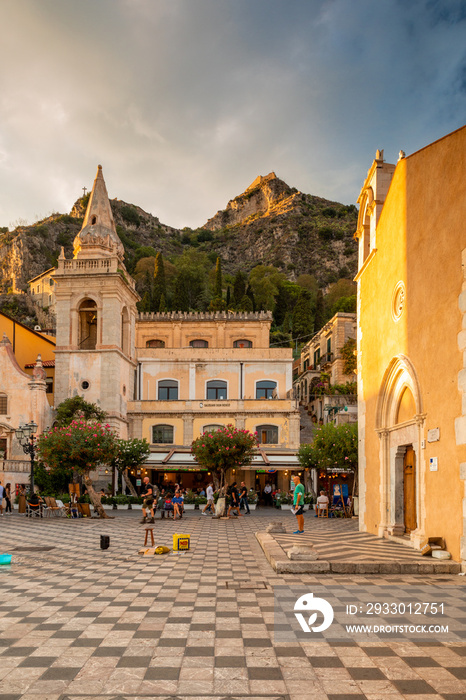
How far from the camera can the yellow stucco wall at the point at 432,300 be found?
37.4ft

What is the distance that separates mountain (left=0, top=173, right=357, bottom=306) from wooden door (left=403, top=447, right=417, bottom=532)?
94583 mm

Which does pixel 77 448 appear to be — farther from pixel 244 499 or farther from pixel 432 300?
pixel 432 300

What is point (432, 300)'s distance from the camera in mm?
12555

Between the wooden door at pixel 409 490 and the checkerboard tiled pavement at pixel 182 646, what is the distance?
463 centimetres

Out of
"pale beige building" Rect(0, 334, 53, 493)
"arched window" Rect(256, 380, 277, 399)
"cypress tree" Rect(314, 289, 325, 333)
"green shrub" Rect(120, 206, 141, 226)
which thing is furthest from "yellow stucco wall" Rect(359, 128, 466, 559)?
"green shrub" Rect(120, 206, 141, 226)

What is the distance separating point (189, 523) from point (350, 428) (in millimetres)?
10634

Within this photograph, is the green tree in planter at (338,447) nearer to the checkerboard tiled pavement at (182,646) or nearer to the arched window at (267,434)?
the arched window at (267,434)

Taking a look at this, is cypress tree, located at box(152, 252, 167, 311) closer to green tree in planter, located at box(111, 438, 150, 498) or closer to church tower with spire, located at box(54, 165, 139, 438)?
church tower with spire, located at box(54, 165, 139, 438)

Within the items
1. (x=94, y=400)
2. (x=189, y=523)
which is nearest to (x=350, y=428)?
(x=189, y=523)

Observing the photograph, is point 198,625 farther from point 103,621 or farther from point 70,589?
point 70,589

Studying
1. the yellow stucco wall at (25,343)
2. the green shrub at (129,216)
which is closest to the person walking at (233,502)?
the yellow stucco wall at (25,343)

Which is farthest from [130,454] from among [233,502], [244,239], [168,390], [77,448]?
[244,239]

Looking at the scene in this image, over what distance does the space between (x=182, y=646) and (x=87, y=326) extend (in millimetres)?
38503

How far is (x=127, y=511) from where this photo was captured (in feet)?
96.8
